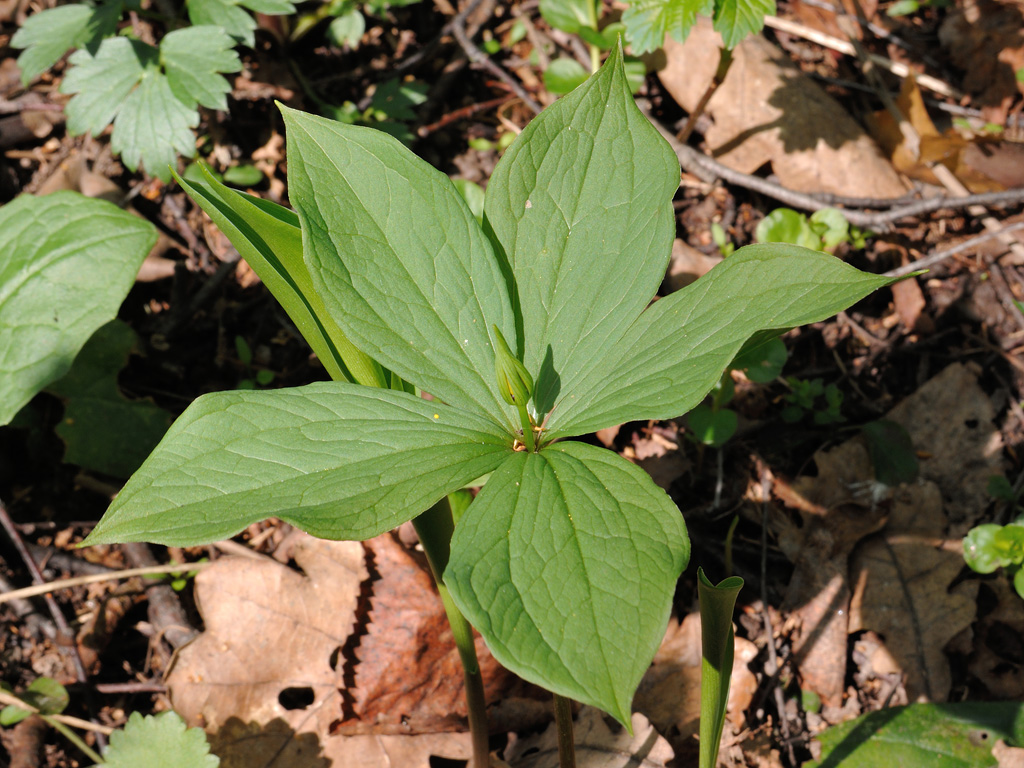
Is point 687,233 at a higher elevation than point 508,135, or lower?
lower

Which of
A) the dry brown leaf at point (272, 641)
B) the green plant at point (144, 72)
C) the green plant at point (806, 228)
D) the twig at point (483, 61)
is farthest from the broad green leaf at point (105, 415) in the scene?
the green plant at point (806, 228)

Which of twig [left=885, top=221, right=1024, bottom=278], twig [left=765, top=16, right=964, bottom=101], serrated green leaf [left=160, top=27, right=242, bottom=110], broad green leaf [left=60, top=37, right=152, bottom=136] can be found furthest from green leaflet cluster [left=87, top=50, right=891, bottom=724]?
twig [left=765, top=16, right=964, bottom=101]

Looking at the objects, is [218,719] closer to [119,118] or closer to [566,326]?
[566,326]

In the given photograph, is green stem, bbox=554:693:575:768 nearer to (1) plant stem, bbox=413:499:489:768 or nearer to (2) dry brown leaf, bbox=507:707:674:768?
(1) plant stem, bbox=413:499:489:768

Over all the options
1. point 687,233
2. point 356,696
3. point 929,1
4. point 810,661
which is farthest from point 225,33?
point 929,1

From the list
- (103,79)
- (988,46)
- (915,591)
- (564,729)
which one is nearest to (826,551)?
(915,591)

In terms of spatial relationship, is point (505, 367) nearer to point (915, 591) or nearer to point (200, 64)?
point (915, 591)

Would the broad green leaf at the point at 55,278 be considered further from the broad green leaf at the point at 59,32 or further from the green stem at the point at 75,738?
the green stem at the point at 75,738
